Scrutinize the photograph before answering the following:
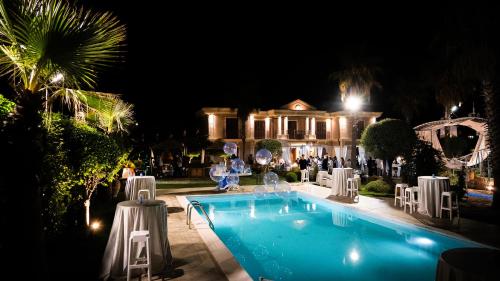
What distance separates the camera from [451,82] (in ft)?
60.8

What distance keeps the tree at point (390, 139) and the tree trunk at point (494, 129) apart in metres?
2.82

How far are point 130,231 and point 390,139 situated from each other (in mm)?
11107

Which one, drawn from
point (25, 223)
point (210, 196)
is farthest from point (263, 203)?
point (25, 223)

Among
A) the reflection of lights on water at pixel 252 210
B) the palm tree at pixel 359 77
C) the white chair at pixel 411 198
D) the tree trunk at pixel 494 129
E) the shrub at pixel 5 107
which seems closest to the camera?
the shrub at pixel 5 107

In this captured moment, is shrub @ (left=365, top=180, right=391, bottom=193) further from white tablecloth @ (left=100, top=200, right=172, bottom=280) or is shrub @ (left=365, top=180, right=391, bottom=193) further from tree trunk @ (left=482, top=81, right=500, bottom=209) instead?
white tablecloth @ (left=100, top=200, right=172, bottom=280)

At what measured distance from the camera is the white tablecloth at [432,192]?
25.6 feet

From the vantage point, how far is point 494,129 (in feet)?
30.3

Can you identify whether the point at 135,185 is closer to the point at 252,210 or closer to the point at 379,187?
the point at 252,210

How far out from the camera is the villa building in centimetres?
3428

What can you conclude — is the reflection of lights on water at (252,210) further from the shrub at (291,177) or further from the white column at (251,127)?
the white column at (251,127)

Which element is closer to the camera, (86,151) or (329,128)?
(86,151)

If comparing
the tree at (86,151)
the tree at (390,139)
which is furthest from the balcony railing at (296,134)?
the tree at (86,151)

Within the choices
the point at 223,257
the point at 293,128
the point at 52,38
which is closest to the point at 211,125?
the point at 293,128

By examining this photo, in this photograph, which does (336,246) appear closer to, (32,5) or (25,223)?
(25,223)
